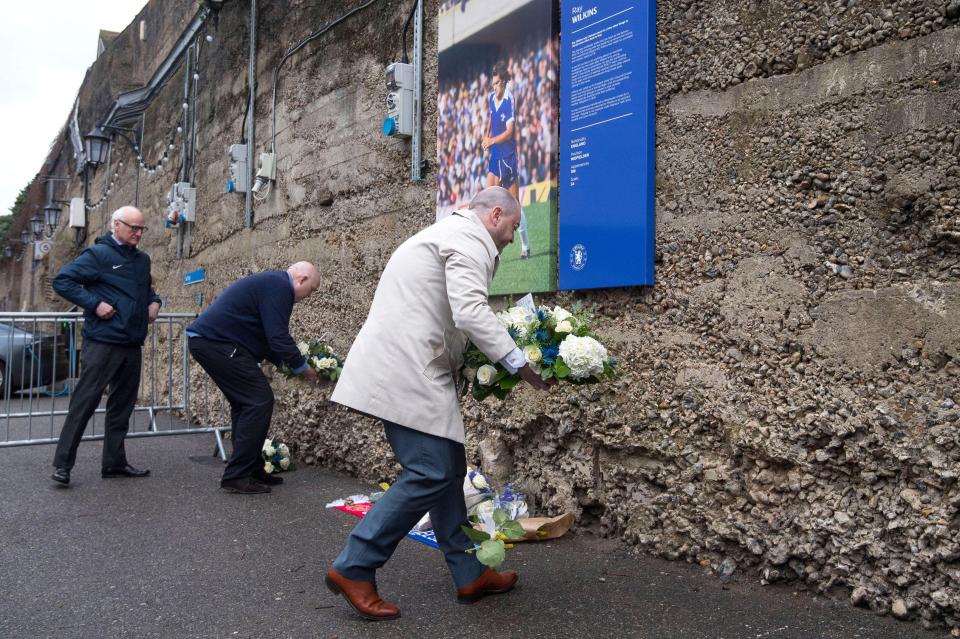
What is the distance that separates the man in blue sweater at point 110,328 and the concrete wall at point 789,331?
9.66 ft

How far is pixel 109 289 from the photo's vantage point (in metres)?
6.63

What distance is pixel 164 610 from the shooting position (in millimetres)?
3736

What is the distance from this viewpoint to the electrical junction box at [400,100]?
21.3 feet

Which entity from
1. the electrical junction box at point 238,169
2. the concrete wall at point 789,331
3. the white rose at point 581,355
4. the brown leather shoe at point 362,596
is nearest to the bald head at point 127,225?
the electrical junction box at point 238,169

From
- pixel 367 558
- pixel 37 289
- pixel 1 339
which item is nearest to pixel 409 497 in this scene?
pixel 367 558

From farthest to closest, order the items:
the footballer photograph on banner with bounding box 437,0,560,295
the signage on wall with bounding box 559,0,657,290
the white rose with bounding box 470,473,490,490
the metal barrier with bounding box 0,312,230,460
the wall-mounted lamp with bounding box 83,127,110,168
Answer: the wall-mounted lamp with bounding box 83,127,110,168 < the metal barrier with bounding box 0,312,230,460 < the white rose with bounding box 470,473,490,490 < the footballer photograph on banner with bounding box 437,0,560,295 < the signage on wall with bounding box 559,0,657,290

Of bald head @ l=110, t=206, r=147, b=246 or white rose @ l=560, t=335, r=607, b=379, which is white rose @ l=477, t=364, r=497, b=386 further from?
bald head @ l=110, t=206, r=147, b=246

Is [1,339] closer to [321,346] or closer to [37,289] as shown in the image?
[321,346]

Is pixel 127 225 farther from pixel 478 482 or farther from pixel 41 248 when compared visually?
pixel 41 248

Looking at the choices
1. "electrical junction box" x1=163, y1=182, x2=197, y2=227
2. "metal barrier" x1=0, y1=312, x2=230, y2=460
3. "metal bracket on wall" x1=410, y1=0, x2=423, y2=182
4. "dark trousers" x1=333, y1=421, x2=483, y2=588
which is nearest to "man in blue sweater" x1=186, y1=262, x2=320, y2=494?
"metal bracket on wall" x1=410, y1=0, x2=423, y2=182

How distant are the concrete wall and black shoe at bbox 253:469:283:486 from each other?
186 centimetres

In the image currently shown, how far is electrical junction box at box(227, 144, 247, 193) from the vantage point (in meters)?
9.41

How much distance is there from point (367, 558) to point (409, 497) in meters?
0.31

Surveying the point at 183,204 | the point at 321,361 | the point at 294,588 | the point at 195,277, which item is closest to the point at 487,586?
the point at 294,588
